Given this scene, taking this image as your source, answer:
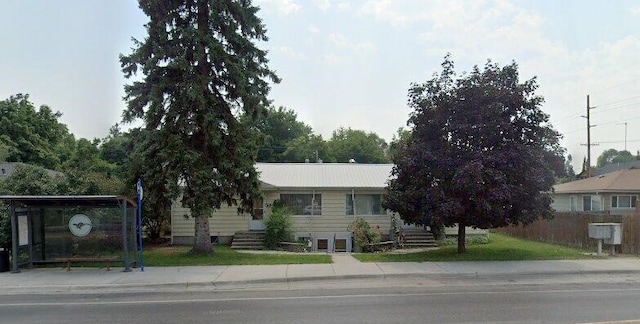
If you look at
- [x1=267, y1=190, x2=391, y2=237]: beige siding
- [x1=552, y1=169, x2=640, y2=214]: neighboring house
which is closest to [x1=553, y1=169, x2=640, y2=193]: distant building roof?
[x1=552, y1=169, x2=640, y2=214]: neighboring house

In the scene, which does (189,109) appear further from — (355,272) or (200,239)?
(355,272)

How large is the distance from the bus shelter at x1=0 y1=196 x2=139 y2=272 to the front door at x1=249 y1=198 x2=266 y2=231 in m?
8.65

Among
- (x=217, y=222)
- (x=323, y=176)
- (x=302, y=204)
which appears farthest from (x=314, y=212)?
(x=217, y=222)

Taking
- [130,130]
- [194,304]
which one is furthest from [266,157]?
[194,304]

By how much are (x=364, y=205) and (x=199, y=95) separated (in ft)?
39.8

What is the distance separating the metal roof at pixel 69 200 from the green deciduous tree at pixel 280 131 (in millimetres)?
46420

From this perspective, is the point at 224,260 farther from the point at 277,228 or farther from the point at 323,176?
the point at 323,176

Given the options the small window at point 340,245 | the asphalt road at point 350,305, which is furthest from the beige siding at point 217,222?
the asphalt road at point 350,305

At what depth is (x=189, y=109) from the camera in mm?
17578

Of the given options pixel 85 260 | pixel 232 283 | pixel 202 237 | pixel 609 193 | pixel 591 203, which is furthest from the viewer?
pixel 591 203

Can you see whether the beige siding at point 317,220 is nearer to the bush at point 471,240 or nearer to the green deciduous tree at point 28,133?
the bush at point 471,240

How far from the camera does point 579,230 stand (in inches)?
829

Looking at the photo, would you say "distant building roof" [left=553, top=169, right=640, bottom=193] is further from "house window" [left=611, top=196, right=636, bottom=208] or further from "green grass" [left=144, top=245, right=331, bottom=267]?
"green grass" [left=144, top=245, right=331, bottom=267]

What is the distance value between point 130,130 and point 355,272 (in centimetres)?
1039
